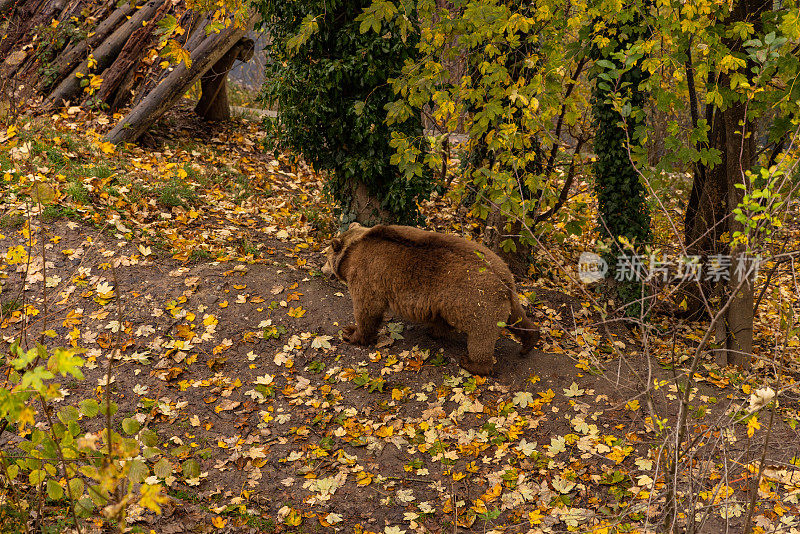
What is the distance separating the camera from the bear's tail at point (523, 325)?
6.46 metres

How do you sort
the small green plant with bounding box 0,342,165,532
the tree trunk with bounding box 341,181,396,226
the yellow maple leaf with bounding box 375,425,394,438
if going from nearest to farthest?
the small green plant with bounding box 0,342,165,532
the yellow maple leaf with bounding box 375,425,394,438
the tree trunk with bounding box 341,181,396,226

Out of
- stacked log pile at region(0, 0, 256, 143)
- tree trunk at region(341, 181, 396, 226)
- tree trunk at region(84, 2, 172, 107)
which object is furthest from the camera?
tree trunk at region(84, 2, 172, 107)

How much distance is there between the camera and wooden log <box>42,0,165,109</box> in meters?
11.0

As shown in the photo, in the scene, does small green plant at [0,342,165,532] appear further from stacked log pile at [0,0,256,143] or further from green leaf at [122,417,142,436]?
stacked log pile at [0,0,256,143]

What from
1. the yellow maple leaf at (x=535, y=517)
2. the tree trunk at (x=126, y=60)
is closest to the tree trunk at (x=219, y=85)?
the tree trunk at (x=126, y=60)

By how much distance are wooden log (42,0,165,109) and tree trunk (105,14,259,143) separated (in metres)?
1.30

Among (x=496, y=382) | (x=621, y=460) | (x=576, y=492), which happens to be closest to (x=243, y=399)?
(x=496, y=382)

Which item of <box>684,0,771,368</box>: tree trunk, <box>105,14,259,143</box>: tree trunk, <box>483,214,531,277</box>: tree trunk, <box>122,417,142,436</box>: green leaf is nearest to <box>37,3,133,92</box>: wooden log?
<box>105,14,259,143</box>: tree trunk

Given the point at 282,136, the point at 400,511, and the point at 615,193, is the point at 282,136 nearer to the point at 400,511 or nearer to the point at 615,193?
the point at 615,193

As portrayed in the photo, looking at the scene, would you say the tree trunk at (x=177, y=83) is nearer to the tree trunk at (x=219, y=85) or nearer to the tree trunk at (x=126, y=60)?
the tree trunk at (x=219, y=85)

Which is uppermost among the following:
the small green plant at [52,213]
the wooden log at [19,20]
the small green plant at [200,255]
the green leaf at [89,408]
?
the wooden log at [19,20]

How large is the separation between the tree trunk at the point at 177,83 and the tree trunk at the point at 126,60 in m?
0.82

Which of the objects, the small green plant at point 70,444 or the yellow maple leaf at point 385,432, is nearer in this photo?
the small green plant at point 70,444

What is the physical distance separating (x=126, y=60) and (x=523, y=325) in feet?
29.6
